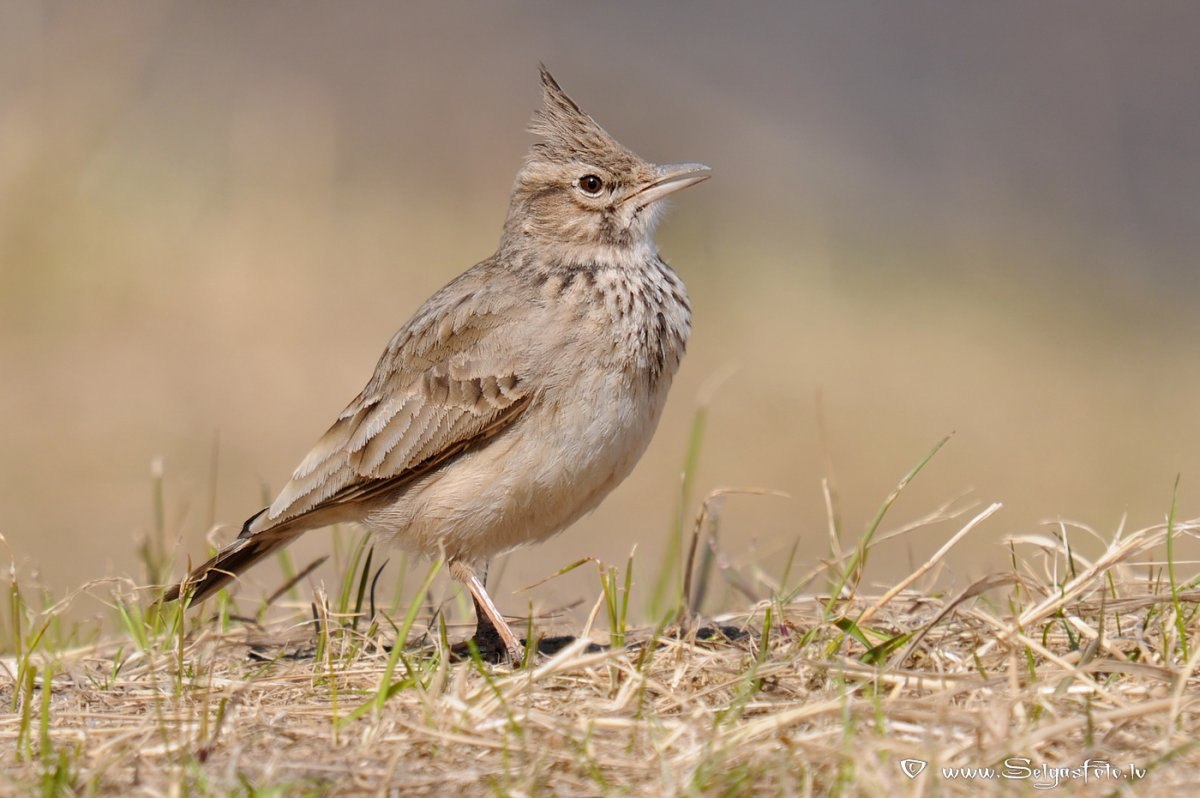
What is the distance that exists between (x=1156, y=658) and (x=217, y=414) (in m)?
9.43

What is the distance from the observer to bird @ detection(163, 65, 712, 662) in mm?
5168

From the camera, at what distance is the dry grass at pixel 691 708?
3.31 m

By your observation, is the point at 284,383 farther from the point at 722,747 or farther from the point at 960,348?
the point at 722,747

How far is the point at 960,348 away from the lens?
14141mm

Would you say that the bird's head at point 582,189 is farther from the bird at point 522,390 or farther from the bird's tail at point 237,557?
the bird's tail at point 237,557

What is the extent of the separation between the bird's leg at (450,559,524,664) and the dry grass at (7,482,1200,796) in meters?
0.35

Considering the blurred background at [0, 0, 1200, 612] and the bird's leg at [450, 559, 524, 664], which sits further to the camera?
the blurred background at [0, 0, 1200, 612]

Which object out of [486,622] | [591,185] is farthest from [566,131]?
[486,622]

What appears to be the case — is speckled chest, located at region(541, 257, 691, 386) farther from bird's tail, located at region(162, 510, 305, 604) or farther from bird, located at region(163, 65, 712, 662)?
bird's tail, located at region(162, 510, 305, 604)

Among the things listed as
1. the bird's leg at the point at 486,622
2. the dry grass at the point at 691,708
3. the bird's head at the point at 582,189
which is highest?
the bird's head at the point at 582,189

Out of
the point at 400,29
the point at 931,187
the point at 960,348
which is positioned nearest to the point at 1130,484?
the point at 960,348

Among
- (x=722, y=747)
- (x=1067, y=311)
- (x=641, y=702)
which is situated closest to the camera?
(x=722, y=747)

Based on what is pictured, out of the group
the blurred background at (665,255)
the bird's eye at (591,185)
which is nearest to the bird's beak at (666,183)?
the bird's eye at (591,185)

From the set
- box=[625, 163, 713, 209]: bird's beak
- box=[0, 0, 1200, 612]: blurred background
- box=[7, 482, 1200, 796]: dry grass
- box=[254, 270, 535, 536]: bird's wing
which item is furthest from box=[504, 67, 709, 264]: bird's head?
box=[0, 0, 1200, 612]: blurred background
